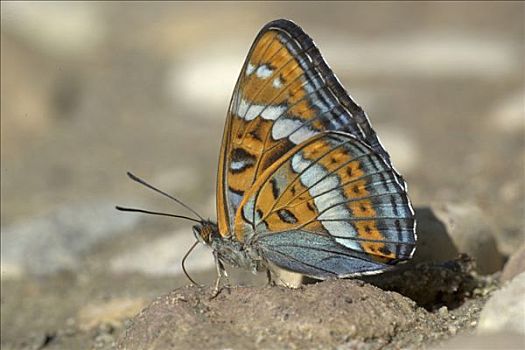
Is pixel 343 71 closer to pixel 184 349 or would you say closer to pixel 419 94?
pixel 419 94

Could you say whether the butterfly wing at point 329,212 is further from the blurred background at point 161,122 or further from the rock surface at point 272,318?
the blurred background at point 161,122

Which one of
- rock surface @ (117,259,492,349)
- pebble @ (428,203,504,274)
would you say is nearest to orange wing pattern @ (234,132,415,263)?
rock surface @ (117,259,492,349)

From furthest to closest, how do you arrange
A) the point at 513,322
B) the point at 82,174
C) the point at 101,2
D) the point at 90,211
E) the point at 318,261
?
the point at 101,2
the point at 82,174
the point at 90,211
the point at 318,261
the point at 513,322

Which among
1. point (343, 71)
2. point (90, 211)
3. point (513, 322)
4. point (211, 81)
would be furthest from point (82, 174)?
point (513, 322)

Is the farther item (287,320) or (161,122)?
(161,122)

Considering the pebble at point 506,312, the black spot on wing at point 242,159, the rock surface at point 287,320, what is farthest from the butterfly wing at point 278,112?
the pebble at point 506,312

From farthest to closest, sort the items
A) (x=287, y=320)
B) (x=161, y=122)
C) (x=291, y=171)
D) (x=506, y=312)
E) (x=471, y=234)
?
(x=161, y=122)
(x=471, y=234)
(x=291, y=171)
(x=287, y=320)
(x=506, y=312)

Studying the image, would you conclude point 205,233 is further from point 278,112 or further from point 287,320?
point 287,320

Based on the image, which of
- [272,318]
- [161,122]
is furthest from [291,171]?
[161,122]
